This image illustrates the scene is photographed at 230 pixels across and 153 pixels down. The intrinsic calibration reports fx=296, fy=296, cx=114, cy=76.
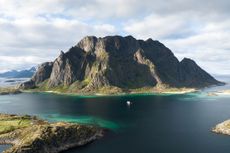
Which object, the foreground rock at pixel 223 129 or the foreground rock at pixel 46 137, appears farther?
the foreground rock at pixel 223 129

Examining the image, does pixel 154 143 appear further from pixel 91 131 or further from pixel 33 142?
pixel 33 142

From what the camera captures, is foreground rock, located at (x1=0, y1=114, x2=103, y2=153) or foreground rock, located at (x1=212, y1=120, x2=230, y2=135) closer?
foreground rock, located at (x1=0, y1=114, x2=103, y2=153)

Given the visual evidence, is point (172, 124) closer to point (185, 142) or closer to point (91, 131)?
point (185, 142)

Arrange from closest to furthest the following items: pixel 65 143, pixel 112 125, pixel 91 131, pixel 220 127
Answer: pixel 65 143
pixel 91 131
pixel 220 127
pixel 112 125

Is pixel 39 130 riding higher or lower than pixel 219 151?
higher

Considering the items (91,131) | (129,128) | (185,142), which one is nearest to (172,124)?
A: (129,128)

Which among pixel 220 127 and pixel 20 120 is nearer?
pixel 220 127

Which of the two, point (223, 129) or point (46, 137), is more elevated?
point (46, 137)

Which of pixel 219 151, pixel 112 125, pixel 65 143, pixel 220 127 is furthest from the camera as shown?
pixel 112 125
